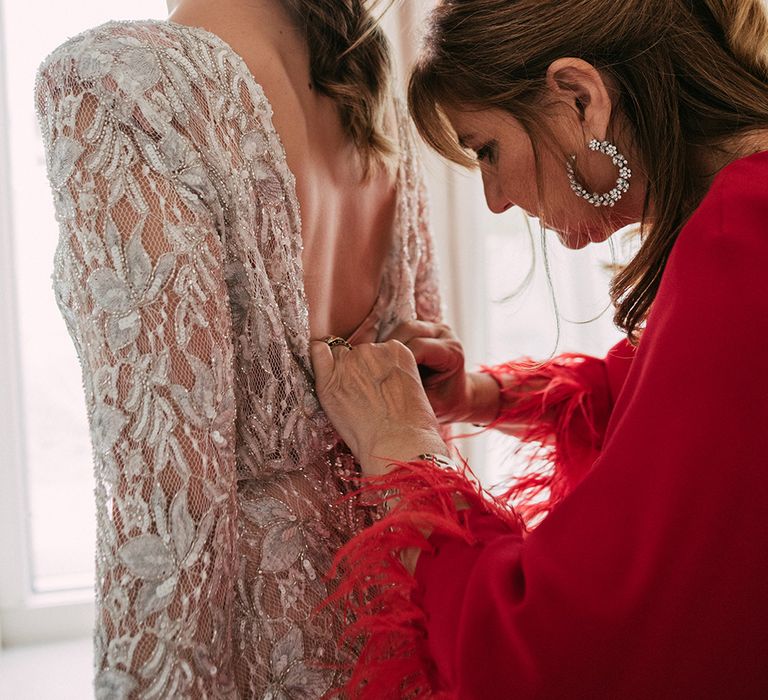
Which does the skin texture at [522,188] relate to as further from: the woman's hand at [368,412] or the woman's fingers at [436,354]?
the woman's fingers at [436,354]

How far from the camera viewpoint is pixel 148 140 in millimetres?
729

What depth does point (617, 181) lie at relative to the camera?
0.94 metres

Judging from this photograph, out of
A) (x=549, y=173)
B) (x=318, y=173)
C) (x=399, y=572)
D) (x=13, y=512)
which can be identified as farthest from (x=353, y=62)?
(x=13, y=512)

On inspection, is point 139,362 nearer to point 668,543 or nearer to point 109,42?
point 109,42

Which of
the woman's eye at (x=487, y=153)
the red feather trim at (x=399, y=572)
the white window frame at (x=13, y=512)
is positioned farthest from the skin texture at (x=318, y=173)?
the white window frame at (x=13, y=512)

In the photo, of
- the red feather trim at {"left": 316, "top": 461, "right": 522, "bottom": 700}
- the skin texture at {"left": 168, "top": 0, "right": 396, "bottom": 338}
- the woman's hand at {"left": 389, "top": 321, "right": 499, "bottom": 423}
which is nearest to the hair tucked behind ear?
the skin texture at {"left": 168, "top": 0, "right": 396, "bottom": 338}

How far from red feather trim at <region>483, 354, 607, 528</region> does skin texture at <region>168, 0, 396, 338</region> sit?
0.33m

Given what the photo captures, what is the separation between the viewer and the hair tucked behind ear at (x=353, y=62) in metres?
0.92

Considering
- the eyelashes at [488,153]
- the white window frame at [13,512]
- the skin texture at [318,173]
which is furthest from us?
the white window frame at [13,512]

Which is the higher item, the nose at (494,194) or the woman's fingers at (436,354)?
the nose at (494,194)

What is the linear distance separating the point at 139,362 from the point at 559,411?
74cm

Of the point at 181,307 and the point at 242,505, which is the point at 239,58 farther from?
the point at 242,505

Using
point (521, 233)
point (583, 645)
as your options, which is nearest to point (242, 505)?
point (583, 645)

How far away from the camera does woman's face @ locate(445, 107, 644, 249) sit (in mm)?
932
